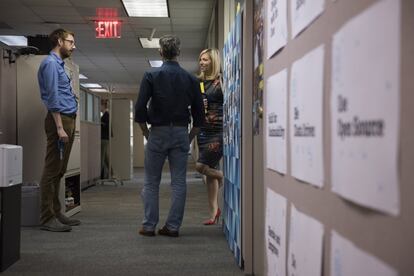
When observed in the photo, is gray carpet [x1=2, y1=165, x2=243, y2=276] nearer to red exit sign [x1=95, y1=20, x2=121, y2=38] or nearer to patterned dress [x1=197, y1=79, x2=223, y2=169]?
patterned dress [x1=197, y1=79, x2=223, y2=169]

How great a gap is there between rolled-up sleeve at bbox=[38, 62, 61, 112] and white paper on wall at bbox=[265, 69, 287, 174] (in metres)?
2.19

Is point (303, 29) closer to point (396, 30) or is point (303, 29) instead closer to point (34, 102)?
point (396, 30)

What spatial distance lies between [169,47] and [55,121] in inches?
37.2

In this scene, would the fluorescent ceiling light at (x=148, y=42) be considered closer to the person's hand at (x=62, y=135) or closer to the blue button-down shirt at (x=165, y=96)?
the person's hand at (x=62, y=135)

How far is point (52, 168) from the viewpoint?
11.6 ft

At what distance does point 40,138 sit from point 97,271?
187 centimetres

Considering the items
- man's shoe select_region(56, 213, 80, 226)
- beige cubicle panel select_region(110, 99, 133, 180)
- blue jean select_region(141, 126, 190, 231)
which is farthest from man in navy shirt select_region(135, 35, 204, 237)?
beige cubicle panel select_region(110, 99, 133, 180)

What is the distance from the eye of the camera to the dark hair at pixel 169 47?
3320 mm

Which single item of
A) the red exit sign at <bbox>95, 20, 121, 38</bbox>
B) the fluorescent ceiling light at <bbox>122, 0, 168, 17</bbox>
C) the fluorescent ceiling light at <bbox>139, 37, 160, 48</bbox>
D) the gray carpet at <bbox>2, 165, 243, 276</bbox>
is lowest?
the gray carpet at <bbox>2, 165, 243, 276</bbox>

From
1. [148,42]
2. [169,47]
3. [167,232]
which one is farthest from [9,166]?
[148,42]

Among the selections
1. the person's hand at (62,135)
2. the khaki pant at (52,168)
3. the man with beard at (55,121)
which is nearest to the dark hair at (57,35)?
the man with beard at (55,121)

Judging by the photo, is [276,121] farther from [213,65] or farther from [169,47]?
[213,65]

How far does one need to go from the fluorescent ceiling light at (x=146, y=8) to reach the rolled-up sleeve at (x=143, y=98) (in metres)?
3.59

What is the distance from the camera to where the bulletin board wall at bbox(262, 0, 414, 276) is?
2.22 ft
